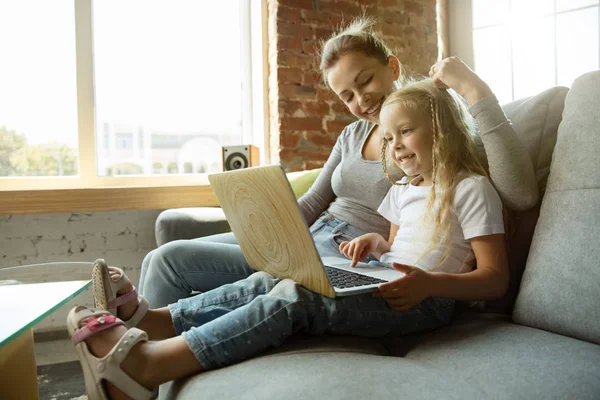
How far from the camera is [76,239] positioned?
101 inches

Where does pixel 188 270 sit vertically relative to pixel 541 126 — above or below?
below

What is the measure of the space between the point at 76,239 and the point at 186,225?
106 centimetres

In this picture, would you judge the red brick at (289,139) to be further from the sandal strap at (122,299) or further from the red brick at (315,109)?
the sandal strap at (122,299)

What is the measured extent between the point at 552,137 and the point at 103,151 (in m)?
2.30

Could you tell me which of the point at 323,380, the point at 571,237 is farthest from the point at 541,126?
the point at 323,380

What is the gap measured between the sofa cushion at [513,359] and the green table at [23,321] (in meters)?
0.70

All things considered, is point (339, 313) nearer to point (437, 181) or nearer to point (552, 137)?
point (437, 181)

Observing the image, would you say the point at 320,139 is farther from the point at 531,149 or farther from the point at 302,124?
the point at 531,149

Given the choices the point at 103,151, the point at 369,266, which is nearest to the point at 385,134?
the point at 369,266

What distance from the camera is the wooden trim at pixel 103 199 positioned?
2.32 metres

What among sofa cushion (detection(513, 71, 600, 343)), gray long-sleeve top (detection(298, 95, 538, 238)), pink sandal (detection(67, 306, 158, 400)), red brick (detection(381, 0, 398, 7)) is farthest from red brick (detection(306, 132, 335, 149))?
pink sandal (detection(67, 306, 158, 400))

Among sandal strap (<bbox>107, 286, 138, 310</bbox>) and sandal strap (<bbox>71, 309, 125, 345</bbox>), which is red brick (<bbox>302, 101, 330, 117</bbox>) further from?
sandal strap (<bbox>71, 309, 125, 345</bbox>)

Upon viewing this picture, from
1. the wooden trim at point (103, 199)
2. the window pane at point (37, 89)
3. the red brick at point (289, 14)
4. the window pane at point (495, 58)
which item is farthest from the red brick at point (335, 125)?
the window pane at point (37, 89)

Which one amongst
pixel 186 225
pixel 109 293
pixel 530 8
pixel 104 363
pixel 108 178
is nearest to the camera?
pixel 104 363
